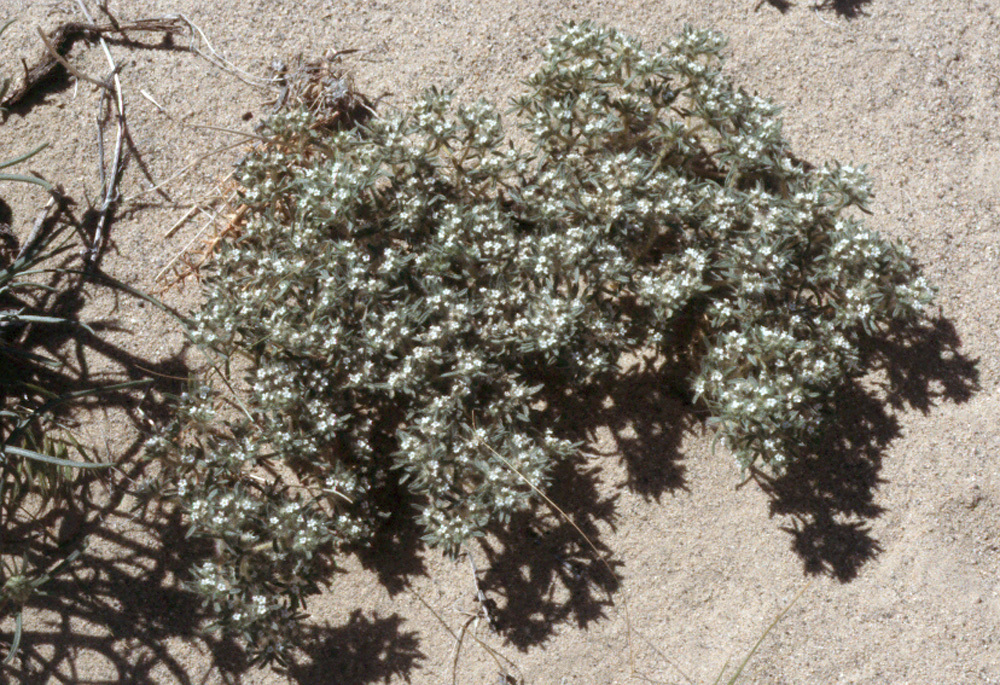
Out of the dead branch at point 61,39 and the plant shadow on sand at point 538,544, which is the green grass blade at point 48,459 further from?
the dead branch at point 61,39

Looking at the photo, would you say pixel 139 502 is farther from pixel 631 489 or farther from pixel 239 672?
pixel 631 489

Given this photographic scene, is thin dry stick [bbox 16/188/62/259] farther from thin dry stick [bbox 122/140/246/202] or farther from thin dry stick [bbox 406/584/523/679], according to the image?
thin dry stick [bbox 406/584/523/679]

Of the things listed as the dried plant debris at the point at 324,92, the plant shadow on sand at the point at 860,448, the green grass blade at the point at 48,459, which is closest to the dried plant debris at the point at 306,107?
the dried plant debris at the point at 324,92

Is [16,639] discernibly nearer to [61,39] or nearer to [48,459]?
[48,459]

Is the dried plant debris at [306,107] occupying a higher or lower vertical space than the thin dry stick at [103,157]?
lower

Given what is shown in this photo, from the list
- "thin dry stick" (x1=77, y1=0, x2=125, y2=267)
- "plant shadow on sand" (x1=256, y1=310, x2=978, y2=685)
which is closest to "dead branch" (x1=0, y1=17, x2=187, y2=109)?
"thin dry stick" (x1=77, y1=0, x2=125, y2=267)

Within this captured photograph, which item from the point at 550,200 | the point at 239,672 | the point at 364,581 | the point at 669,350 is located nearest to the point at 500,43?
the point at 550,200
